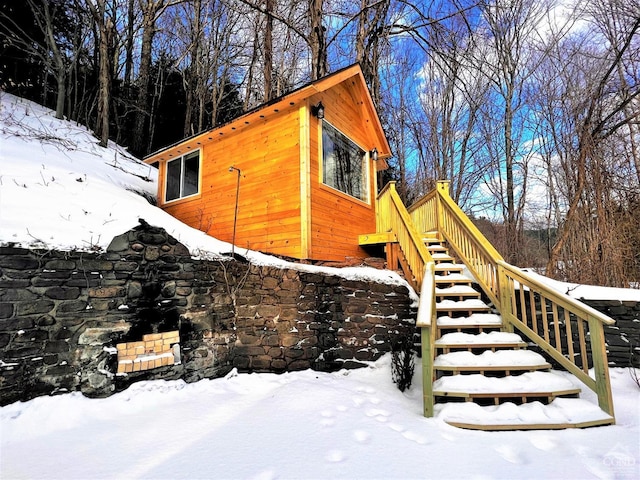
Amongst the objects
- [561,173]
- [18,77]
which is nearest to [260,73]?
[18,77]

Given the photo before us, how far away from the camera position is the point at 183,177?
327 inches

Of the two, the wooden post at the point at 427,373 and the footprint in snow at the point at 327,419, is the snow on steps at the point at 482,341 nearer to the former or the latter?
the wooden post at the point at 427,373

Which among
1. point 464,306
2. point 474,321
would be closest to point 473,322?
point 474,321

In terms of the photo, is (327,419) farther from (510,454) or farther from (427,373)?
(510,454)

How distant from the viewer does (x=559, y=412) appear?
2902 mm

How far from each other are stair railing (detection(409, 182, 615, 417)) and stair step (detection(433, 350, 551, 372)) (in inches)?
9.0

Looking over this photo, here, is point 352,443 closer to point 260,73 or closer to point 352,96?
point 352,96

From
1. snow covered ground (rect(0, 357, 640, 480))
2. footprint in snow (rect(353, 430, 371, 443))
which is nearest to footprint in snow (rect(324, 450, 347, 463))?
snow covered ground (rect(0, 357, 640, 480))

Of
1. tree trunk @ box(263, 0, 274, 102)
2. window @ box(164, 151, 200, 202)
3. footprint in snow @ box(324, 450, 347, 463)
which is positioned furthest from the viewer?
tree trunk @ box(263, 0, 274, 102)

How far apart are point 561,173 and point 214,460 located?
1251 cm

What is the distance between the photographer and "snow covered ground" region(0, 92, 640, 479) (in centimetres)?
211

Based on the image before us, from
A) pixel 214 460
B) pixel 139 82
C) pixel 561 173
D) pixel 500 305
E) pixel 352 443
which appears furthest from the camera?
pixel 139 82

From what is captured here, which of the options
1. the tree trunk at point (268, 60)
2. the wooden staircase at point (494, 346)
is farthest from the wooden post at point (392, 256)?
the tree trunk at point (268, 60)

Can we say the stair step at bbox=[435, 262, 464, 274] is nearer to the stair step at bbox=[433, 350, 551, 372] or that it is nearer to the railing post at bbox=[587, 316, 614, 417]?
the stair step at bbox=[433, 350, 551, 372]
